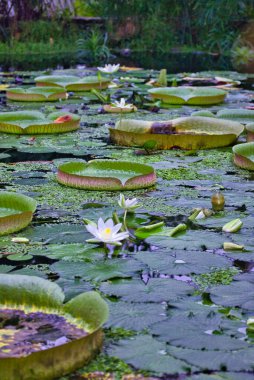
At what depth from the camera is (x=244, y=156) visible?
3.27 m

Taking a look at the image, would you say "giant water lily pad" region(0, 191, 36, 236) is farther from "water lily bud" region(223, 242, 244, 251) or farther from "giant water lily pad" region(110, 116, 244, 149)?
"giant water lily pad" region(110, 116, 244, 149)

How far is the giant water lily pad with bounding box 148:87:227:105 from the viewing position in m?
5.35

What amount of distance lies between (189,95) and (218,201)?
292cm

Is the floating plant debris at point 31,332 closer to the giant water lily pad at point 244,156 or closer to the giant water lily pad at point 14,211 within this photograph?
the giant water lily pad at point 14,211

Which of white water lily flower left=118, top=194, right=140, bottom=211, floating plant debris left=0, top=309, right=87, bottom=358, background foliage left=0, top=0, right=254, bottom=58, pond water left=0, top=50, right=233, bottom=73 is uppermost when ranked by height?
white water lily flower left=118, top=194, right=140, bottom=211

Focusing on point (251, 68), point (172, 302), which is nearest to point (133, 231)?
point (172, 302)

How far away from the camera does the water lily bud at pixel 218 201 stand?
102 inches

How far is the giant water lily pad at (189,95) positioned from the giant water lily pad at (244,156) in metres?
1.95

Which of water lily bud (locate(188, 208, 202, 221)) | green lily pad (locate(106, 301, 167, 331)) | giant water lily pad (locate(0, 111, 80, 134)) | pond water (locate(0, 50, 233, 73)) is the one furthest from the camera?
pond water (locate(0, 50, 233, 73))

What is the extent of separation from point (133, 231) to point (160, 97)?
3.20m

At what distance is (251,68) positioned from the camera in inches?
376

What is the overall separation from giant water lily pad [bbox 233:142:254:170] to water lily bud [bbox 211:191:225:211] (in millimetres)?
662

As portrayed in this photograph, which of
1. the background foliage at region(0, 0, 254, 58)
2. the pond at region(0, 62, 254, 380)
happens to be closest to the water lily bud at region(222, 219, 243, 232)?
the pond at region(0, 62, 254, 380)

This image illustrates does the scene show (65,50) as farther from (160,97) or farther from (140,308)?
(140,308)
